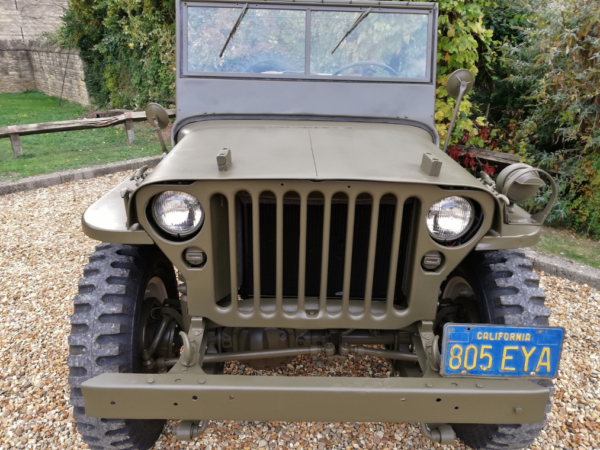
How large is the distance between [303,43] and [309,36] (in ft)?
0.19

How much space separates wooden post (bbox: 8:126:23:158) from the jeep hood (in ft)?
21.9

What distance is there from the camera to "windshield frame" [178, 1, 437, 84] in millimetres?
3084

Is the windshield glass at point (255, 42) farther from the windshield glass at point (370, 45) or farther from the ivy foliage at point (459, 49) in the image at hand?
the ivy foliage at point (459, 49)

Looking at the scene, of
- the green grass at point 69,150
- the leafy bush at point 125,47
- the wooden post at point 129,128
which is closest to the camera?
the green grass at point 69,150

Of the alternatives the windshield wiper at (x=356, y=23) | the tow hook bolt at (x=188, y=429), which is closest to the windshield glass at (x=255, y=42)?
the windshield wiper at (x=356, y=23)

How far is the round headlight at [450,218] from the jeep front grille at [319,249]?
0.27ft

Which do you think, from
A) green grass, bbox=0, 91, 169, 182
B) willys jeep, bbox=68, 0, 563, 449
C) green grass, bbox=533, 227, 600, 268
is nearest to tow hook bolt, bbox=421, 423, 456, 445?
willys jeep, bbox=68, 0, 563, 449

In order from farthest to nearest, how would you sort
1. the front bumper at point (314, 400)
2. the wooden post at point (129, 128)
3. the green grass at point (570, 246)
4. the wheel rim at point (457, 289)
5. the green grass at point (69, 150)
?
the wooden post at point (129, 128) < the green grass at point (69, 150) < the green grass at point (570, 246) < the wheel rim at point (457, 289) < the front bumper at point (314, 400)

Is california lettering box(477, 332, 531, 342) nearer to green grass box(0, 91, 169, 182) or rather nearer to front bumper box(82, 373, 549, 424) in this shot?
front bumper box(82, 373, 549, 424)

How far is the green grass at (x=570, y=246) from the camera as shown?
4.85 metres

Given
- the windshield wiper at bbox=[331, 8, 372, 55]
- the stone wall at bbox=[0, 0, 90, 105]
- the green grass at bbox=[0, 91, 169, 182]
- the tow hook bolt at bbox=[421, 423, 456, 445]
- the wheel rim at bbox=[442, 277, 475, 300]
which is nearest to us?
the tow hook bolt at bbox=[421, 423, 456, 445]

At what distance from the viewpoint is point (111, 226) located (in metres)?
2.08

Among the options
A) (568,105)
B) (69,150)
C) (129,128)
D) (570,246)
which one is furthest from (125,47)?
(570,246)

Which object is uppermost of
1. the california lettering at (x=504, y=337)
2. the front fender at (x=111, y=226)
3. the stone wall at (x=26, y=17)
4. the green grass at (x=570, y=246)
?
the stone wall at (x=26, y=17)
